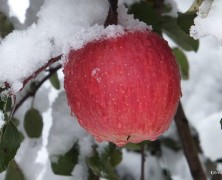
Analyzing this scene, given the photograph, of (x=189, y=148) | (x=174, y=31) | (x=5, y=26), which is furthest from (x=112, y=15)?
(x=189, y=148)

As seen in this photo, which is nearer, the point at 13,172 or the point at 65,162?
the point at 65,162

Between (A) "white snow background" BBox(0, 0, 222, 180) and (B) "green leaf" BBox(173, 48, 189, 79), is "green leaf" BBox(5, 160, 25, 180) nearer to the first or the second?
(A) "white snow background" BBox(0, 0, 222, 180)

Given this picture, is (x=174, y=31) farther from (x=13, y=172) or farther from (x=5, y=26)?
(x=13, y=172)

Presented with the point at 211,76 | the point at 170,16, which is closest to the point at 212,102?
the point at 211,76

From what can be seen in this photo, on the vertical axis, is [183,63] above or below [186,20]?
below

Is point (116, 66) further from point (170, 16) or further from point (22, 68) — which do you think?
point (170, 16)

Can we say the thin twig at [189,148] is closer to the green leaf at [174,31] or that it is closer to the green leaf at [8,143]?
the green leaf at [174,31]

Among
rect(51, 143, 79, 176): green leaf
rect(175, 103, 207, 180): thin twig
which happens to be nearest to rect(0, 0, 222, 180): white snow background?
rect(51, 143, 79, 176): green leaf
